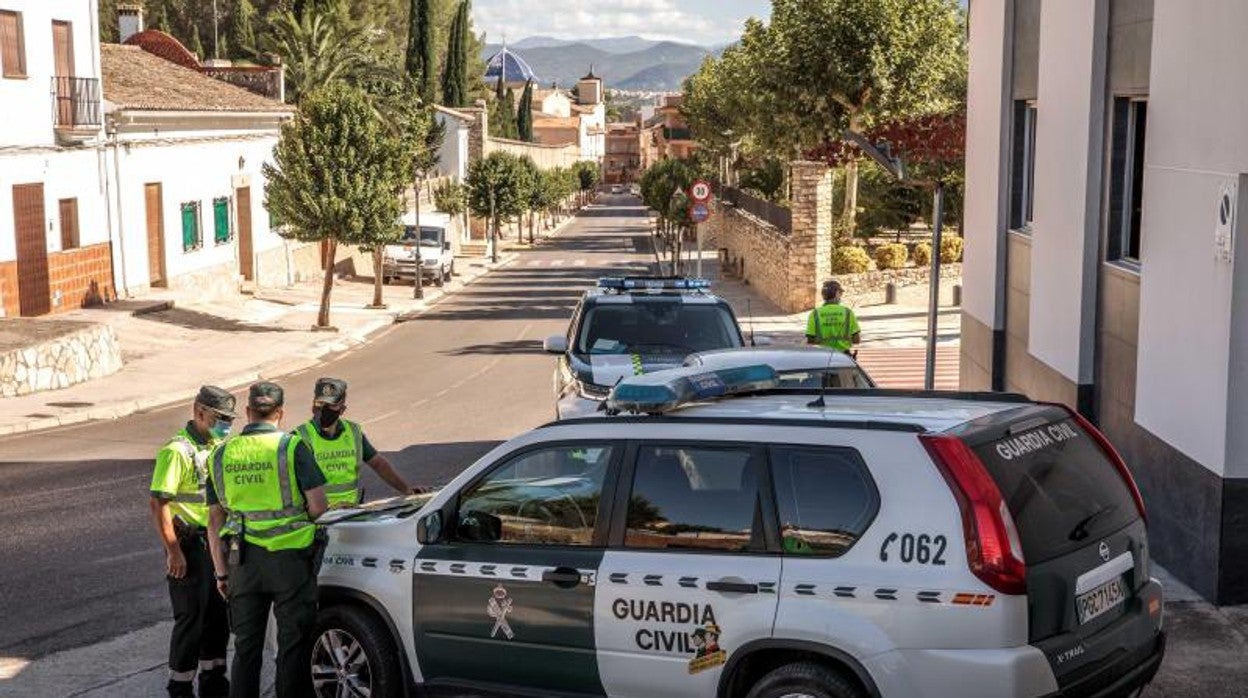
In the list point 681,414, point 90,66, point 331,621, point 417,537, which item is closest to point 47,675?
point 331,621

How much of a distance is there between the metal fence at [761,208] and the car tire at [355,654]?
104 ft

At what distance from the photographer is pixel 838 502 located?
21.3ft

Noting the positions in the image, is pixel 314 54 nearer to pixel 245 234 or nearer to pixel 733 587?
pixel 245 234

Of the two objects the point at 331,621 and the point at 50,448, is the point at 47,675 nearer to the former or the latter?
the point at 331,621

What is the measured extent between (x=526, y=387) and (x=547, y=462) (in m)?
18.0

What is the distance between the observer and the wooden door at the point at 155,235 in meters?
38.0

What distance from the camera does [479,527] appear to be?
750cm

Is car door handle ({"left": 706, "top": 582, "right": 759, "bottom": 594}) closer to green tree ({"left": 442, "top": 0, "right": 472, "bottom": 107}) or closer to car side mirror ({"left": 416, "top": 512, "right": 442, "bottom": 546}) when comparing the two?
car side mirror ({"left": 416, "top": 512, "right": 442, "bottom": 546})

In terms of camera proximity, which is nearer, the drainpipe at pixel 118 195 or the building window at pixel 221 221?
the drainpipe at pixel 118 195

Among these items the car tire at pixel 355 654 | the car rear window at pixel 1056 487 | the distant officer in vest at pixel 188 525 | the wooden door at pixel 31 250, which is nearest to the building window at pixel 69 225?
the wooden door at pixel 31 250

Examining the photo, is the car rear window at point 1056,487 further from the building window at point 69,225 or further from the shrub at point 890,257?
the shrub at point 890,257

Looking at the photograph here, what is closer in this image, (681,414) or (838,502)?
(838,502)

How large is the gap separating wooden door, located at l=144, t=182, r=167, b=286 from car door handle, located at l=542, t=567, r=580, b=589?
108ft

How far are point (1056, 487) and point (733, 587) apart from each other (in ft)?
4.75
